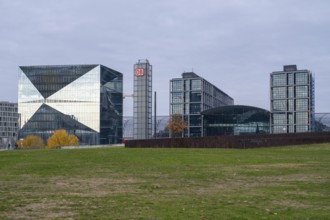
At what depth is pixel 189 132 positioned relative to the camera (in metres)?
137

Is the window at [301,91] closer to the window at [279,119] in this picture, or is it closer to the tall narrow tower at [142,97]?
the window at [279,119]

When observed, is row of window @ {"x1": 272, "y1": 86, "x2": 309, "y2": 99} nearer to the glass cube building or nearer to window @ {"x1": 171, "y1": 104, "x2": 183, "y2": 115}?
window @ {"x1": 171, "y1": 104, "x2": 183, "y2": 115}

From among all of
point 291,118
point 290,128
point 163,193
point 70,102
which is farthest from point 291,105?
point 163,193

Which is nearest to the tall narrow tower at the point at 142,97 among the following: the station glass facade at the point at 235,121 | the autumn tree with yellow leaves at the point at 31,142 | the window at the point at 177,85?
the station glass facade at the point at 235,121

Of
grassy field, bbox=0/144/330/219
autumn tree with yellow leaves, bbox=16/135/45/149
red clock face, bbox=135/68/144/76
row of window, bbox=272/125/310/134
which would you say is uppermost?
red clock face, bbox=135/68/144/76

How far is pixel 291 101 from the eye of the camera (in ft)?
418

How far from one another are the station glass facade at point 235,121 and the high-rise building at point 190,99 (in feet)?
12.9

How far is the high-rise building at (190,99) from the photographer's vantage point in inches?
5458

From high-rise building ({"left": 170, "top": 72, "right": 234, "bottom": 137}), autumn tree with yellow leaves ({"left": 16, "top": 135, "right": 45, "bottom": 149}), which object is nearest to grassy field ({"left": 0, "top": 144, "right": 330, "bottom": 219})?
autumn tree with yellow leaves ({"left": 16, "top": 135, "right": 45, "bottom": 149})

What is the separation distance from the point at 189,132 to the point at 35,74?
52.2 metres

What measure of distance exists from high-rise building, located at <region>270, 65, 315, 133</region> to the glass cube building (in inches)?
1918

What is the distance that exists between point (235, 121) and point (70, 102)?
170 ft

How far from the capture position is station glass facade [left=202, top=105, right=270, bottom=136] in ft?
429

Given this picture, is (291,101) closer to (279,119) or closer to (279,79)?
(279,119)
